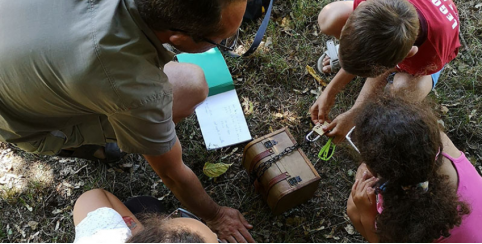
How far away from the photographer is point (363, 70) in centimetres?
215

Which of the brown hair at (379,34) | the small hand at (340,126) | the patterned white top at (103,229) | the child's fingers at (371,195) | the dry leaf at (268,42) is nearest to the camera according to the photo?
the patterned white top at (103,229)

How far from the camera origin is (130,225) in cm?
188

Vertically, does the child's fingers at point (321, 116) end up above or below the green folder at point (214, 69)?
below

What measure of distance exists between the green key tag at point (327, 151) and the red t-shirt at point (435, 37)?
74 centimetres

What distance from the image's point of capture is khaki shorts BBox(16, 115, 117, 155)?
2.04m

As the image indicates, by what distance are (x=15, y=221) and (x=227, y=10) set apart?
2.12m

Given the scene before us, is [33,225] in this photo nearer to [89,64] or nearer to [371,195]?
[89,64]

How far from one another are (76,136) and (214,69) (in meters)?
1.24

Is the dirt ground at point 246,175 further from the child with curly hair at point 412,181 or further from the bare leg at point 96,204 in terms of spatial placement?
the child with curly hair at point 412,181

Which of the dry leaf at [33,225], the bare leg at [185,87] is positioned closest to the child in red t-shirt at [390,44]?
the bare leg at [185,87]

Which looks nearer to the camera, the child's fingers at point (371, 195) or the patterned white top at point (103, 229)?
the patterned white top at point (103, 229)

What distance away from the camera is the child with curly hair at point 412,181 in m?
1.59

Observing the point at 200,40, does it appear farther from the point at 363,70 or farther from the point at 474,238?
the point at 474,238

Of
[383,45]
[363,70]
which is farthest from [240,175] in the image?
[383,45]
